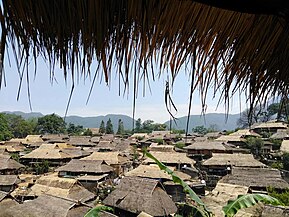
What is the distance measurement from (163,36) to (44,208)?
7.51 meters

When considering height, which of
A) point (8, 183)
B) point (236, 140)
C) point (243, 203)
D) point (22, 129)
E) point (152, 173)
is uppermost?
point (243, 203)

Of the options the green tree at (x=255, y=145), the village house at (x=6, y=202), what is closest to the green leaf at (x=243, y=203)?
the village house at (x=6, y=202)

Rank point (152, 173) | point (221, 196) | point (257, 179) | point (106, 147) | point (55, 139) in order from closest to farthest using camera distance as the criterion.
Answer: point (221, 196) < point (257, 179) < point (152, 173) < point (106, 147) < point (55, 139)

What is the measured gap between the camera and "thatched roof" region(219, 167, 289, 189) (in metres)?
10.5

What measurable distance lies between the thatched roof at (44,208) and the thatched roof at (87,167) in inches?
251

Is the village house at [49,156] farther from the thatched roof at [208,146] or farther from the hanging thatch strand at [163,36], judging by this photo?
the hanging thatch strand at [163,36]

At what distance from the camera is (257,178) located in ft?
36.2

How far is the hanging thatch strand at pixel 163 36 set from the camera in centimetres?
57

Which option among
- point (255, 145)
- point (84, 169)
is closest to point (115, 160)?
point (84, 169)

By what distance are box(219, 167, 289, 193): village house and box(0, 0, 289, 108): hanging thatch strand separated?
34.2ft

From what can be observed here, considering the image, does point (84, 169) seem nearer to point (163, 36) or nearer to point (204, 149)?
point (204, 149)

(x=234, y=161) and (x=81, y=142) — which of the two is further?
(x=81, y=142)

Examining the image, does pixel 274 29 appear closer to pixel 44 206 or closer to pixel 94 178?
pixel 44 206

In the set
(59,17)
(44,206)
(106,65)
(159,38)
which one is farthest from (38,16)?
(44,206)
